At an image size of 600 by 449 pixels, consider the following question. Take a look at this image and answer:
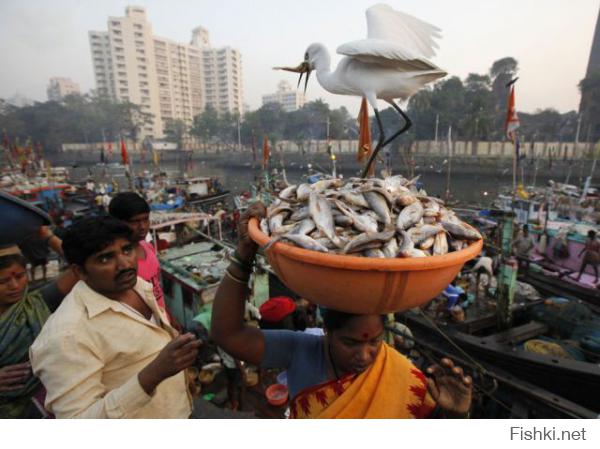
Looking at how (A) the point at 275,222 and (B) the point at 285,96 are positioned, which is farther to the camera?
(B) the point at 285,96

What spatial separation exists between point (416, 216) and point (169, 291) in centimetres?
733

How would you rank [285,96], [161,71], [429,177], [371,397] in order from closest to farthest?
1. [371,397]
2. [429,177]
3. [161,71]
4. [285,96]

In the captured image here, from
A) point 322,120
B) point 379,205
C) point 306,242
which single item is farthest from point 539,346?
point 322,120

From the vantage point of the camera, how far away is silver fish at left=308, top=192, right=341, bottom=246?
1481 mm

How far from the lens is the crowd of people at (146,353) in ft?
5.07

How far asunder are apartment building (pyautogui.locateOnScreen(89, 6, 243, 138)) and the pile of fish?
82.5 metres

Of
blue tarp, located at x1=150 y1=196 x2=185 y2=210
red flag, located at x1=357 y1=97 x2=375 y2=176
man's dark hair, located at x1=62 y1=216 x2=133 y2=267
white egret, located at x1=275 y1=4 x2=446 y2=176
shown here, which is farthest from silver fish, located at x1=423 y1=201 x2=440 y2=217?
blue tarp, located at x1=150 y1=196 x2=185 y2=210

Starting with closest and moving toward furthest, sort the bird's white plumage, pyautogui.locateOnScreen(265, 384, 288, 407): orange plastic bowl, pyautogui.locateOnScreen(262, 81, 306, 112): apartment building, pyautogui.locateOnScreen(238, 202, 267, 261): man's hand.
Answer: pyautogui.locateOnScreen(238, 202, 267, 261): man's hand
the bird's white plumage
pyautogui.locateOnScreen(265, 384, 288, 407): orange plastic bowl
pyautogui.locateOnScreen(262, 81, 306, 112): apartment building

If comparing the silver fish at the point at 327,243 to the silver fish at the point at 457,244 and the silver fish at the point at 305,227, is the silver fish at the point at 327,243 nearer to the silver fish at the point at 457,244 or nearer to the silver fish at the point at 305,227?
the silver fish at the point at 305,227

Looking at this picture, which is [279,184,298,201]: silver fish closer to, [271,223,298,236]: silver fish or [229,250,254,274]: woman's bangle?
[271,223,298,236]: silver fish

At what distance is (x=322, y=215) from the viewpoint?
157 cm

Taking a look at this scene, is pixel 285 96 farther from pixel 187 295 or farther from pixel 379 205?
pixel 379 205

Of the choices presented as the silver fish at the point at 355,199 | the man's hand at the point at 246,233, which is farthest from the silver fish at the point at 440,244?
the man's hand at the point at 246,233

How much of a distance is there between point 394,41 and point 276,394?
5002 millimetres
